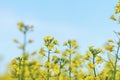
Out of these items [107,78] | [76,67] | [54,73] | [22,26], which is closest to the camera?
[107,78]

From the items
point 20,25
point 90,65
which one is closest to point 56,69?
point 90,65

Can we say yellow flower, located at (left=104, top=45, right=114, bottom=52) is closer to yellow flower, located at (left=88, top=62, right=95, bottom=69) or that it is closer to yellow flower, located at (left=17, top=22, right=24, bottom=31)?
yellow flower, located at (left=88, top=62, right=95, bottom=69)

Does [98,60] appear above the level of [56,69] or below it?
above

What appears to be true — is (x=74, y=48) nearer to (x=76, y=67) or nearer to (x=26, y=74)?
(x=76, y=67)

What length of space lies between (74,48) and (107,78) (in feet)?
7.34

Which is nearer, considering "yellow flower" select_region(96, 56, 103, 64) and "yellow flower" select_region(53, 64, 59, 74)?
"yellow flower" select_region(96, 56, 103, 64)

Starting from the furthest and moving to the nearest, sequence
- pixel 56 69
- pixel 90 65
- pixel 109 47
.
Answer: pixel 56 69
pixel 109 47
pixel 90 65

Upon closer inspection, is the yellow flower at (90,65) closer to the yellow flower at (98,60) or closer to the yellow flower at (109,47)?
the yellow flower at (98,60)

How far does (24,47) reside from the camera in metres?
8.25

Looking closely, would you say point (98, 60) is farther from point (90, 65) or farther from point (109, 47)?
point (109, 47)

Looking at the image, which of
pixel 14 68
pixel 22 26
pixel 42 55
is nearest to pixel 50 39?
pixel 42 55

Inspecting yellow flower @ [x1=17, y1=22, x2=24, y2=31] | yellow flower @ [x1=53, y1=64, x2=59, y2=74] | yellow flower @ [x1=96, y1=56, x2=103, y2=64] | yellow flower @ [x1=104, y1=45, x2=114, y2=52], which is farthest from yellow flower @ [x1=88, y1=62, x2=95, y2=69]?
yellow flower @ [x1=17, y1=22, x2=24, y2=31]

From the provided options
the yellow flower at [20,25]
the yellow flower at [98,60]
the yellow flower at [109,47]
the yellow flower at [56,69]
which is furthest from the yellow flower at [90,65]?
the yellow flower at [20,25]

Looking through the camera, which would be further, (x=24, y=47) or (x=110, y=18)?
(x=24, y=47)
